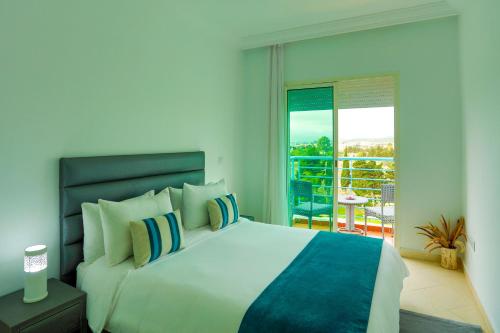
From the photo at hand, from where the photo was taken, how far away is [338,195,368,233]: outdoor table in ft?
13.4

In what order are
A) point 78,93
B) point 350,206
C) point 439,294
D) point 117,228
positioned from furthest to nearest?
point 350,206 → point 439,294 → point 78,93 → point 117,228

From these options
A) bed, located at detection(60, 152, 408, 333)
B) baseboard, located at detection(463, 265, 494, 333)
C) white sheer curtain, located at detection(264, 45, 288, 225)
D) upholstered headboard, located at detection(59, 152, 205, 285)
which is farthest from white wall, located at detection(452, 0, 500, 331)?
upholstered headboard, located at detection(59, 152, 205, 285)

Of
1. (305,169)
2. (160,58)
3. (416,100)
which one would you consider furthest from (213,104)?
(416,100)

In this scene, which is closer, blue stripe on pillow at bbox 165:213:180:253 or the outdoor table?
blue stripe on pillow at bbox 165:213:180:253

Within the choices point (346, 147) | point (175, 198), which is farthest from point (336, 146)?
point (175, 198)

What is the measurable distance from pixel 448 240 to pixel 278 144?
2364 mm

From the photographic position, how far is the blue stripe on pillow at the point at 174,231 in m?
2.13

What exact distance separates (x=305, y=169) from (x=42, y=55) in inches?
130

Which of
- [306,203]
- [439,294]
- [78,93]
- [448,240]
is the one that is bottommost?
[439,294]

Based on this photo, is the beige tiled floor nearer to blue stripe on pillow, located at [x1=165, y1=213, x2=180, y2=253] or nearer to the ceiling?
blue stripe on pillow, located at [x1=165, y1=213, x2=180, y2=253]

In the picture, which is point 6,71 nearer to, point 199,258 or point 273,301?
point 199,258

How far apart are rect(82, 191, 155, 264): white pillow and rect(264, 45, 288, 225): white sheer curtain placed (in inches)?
101

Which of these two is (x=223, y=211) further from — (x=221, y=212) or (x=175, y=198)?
(x=175, y=198)

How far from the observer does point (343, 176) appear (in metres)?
4.60
